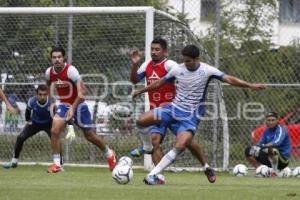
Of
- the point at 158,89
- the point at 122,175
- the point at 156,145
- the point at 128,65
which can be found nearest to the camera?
the point at 122,175

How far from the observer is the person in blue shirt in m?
17.1

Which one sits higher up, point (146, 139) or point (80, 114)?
point (80, 114)

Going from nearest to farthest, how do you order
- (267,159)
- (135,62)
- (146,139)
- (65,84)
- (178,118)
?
(178,118) → (135,62) → (146,139) → (65,84) → (267,159)

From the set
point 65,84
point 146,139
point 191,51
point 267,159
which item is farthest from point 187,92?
point 267,159

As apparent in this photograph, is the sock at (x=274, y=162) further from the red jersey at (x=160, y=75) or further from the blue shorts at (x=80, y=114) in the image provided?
the blue shorts at (x=80, y=114)

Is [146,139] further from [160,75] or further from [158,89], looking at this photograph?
[160,75]

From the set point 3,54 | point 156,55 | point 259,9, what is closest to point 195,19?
point 259,9

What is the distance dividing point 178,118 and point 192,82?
0.52 metres

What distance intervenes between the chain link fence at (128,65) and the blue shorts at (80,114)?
10.7 feet

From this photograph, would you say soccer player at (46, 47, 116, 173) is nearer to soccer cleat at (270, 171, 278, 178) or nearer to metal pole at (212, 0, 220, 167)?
soccer cleat at (270, 171, 278, 178)

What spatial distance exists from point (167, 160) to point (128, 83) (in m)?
6.89

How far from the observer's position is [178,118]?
12.6m

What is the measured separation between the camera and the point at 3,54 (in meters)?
19.3

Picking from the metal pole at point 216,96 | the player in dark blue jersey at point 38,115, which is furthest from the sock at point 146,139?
the metal pole at point 216,96
